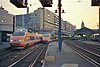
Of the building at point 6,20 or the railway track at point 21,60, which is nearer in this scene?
the railway track at point 21,60

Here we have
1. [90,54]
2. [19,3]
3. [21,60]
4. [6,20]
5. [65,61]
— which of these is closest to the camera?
[19,3]

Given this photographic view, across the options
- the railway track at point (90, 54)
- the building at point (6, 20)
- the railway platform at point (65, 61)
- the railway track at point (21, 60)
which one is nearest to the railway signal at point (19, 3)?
the railway track at point (21, 60)

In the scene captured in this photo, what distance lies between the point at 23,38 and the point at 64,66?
25.5m

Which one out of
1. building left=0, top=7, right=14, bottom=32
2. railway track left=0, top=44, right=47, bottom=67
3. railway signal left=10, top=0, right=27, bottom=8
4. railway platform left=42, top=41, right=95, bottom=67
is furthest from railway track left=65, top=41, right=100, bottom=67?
building left=0, top=7, right=14, bottom=32

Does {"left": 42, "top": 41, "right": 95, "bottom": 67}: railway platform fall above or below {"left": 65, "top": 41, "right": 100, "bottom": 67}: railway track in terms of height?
above

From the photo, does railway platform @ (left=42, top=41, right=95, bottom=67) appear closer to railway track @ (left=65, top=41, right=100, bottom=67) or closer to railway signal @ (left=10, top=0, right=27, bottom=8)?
railway track @ (left=65, top=41, right=100, bottom=67)

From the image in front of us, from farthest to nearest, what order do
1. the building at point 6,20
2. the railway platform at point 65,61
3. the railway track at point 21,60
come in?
1. the building at point 6,20
2. the railway track at point 21,60
3. the railway platform at point 65,61

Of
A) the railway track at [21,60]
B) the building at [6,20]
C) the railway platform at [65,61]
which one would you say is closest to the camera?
the railway platform at [65,61]

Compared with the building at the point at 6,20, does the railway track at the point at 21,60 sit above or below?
below

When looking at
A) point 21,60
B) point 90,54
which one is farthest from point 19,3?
point 90,54

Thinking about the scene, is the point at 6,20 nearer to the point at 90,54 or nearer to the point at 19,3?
the point at 90,54

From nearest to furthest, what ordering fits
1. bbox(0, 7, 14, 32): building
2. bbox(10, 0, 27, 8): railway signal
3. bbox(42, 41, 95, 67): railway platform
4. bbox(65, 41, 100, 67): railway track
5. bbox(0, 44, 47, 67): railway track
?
bbox(42, 41, 95, 67): railway platform → bbox(0, 44, 47, 67): railway track → bbox(10, 0, 27, 8): railway signal → bbox(65, 41, 100, 67): railway track → bbox(0, 7, 14, 32): building

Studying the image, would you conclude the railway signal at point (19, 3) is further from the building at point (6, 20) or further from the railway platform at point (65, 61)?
the building at point (6, 20)

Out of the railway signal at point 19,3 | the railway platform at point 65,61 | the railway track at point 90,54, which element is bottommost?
the railway track at point 90,54
